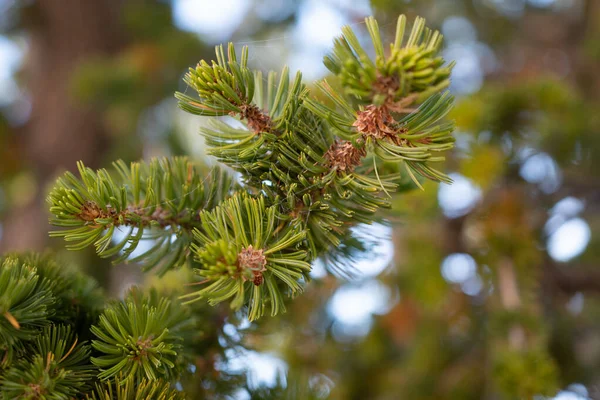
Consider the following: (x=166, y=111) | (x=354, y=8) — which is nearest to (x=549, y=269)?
(x=354, y=8)

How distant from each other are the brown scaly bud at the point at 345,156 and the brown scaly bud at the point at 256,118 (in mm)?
56

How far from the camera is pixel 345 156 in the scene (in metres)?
0.41

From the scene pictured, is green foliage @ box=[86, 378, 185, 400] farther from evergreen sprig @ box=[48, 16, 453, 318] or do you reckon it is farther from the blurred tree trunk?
the blurred tree trunk

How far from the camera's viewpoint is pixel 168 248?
0.48 m

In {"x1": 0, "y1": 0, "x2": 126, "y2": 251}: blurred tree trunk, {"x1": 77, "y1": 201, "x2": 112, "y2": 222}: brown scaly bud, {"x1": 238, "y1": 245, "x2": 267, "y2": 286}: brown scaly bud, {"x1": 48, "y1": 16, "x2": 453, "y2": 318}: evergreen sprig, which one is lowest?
{"x1": 77, "y1": 201, "x2": 112, "y2": 222}: brown scaly bud

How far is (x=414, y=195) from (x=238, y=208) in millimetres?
552

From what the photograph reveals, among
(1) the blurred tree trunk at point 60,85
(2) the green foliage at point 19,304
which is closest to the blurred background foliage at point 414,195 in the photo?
(1) the blurred tree trunk at point 60,85

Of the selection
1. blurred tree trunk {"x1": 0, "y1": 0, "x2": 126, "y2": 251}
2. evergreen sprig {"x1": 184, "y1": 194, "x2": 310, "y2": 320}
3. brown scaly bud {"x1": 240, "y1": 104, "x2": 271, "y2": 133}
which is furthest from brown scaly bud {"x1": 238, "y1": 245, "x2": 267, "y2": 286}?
blurred tree trunk {"x1": 0, "y1": 0, "x2": 126, "y2": 251}

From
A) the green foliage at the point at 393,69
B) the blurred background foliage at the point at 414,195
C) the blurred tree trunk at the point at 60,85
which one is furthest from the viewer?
the blurred tree trunk at the point at 60,85

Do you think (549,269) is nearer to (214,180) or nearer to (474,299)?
(474,299)

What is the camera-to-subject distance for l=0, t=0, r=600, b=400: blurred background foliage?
72 centimetres

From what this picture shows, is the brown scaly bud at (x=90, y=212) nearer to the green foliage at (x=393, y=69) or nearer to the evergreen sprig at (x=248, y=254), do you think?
the evergreen sprig at (x=248, y=254)

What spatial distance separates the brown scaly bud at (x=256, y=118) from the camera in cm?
40

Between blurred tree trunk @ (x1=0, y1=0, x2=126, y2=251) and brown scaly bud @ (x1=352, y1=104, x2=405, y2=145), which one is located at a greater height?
blurred tree trunk @ (x1=0, y1=0, x2=126, y2=251)
